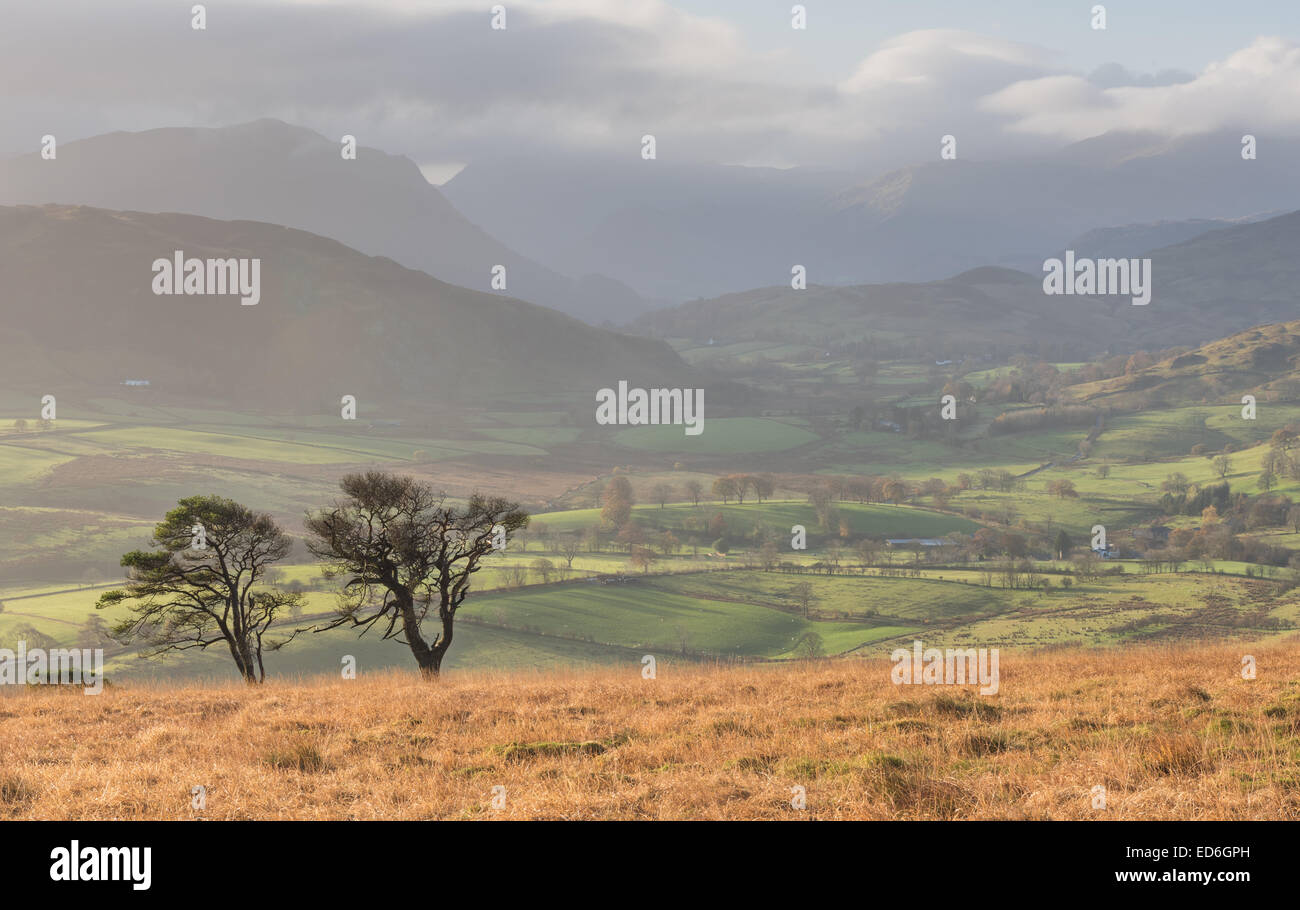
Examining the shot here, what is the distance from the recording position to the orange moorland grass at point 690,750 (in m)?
10.4

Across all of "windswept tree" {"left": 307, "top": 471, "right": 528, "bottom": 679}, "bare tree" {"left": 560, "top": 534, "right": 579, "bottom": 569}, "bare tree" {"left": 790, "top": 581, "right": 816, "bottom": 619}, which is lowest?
"bare tree" {"left": 790, "top": 581, "right": 816, "bottom": 619}

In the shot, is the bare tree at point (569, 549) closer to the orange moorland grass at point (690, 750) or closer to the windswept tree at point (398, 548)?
the windswept tree at point (398, 548)

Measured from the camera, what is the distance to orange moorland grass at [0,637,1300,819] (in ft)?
34.0

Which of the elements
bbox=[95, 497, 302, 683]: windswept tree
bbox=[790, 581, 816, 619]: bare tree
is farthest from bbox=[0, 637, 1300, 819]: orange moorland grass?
bbox=[790, 581, 816, 619]: bare tree

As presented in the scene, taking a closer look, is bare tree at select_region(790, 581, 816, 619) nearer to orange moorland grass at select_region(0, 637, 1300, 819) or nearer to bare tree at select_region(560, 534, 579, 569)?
bare tree at select_region(560, 534, 579, 569)

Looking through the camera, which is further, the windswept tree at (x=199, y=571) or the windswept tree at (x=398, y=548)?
the windswept tree at (x=199, y=571)

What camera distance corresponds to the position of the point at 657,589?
13688 cm

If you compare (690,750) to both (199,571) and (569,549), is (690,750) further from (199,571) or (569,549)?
(569,549)

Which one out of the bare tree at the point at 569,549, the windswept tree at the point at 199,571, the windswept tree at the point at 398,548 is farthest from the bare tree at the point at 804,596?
the windswept tree at the point at 199,571
